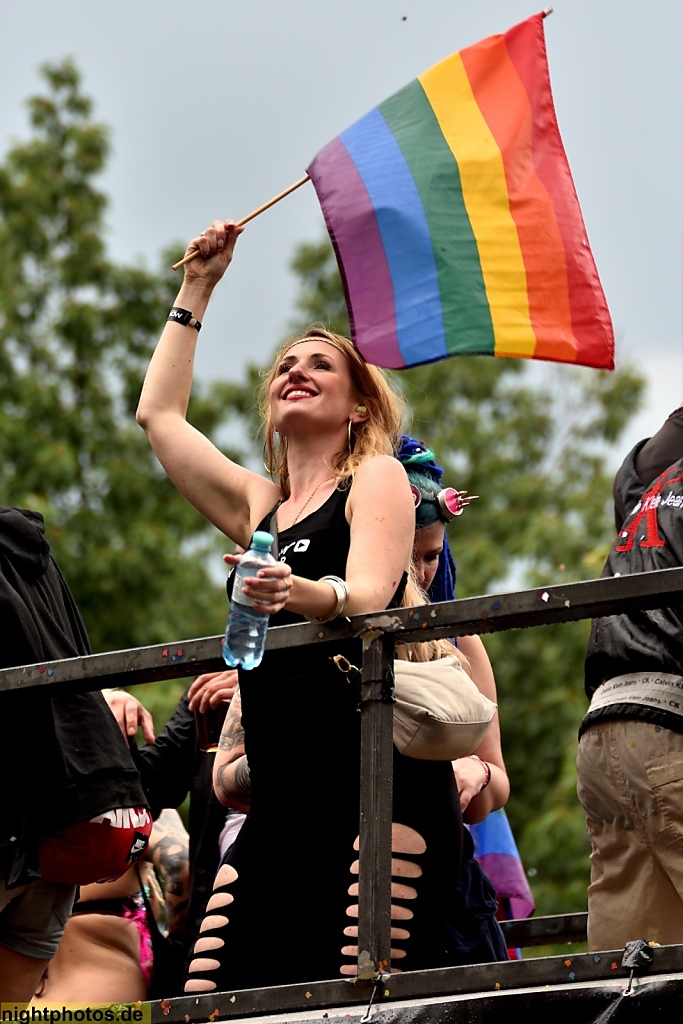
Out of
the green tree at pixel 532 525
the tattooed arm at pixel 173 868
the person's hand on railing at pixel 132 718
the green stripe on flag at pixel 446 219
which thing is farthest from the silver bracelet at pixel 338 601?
the green tree at pixel 532 525

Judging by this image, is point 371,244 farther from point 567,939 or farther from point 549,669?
point 549,669

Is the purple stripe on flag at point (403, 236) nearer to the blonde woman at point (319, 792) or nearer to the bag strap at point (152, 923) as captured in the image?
the blonde woman at point (319, 792)

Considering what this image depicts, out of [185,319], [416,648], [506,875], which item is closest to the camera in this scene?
[416,648]

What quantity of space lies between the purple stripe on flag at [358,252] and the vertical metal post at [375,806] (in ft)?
3.45

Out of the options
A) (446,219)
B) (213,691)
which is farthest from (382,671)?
(446,219)

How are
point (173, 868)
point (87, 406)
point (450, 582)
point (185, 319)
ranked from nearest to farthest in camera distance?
1. point (185, 319)
2. point (450, 582)
3. point (173, 868)
4. point (87, 406)

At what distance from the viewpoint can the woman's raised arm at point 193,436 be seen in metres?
3.97

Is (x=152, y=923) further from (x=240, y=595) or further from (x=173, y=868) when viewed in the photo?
(x=240, y=595)

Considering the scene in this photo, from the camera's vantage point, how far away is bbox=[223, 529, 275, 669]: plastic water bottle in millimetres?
2908

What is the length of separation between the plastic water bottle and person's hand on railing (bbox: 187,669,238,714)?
1.25 m

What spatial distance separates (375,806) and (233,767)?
0.85 m

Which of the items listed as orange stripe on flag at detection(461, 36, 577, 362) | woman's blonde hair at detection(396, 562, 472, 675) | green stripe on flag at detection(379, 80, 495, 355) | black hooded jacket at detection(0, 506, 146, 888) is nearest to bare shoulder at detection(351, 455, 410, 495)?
woman's blonde hair at detection(396, 562, 472, 675)

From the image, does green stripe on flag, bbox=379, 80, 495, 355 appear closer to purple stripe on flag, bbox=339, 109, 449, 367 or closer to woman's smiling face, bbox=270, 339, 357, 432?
purple stripe on flag, bbox=339, 109, 449, 367

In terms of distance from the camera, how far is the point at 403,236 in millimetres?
4199
